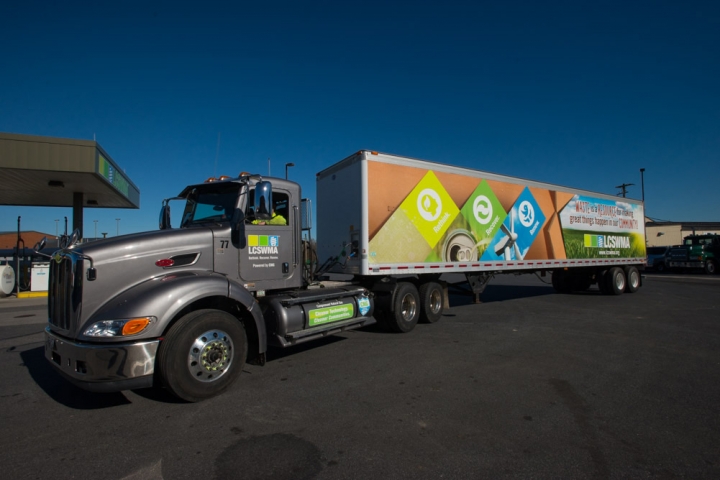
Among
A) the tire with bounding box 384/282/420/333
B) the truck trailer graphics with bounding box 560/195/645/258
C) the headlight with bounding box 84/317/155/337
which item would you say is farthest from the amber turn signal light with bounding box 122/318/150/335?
Result: the truck trailer graphics with bounding box 560/195/645/258

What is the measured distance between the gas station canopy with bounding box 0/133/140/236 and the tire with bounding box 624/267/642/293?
66.2ft

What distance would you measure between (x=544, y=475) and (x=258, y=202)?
407cm

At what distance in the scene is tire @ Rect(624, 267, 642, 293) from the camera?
1511 centimetres

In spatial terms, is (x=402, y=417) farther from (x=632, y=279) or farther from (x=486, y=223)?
(x=632, y=279)

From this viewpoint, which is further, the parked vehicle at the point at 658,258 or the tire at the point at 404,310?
the parked vehicle at the point at 658,258

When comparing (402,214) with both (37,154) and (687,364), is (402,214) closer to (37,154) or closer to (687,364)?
(687,364)

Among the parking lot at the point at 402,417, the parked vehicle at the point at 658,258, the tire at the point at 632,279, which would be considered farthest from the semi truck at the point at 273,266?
the parked vehicle at the point at 658,258

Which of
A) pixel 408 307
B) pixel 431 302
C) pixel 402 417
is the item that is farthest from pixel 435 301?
pixel 402 417

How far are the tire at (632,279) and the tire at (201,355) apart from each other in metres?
15.2

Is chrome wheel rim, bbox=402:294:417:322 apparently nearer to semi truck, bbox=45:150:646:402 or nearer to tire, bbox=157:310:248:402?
semi truck, bbox=45:150:646:402

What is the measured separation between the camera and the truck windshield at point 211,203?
5.58 meters

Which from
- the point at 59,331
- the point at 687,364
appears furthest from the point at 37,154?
the point at 687,364

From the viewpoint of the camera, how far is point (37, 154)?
14719 mm

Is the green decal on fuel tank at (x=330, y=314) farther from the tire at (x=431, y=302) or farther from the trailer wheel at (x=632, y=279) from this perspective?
the trailer wheel at (x=632, y=279)
